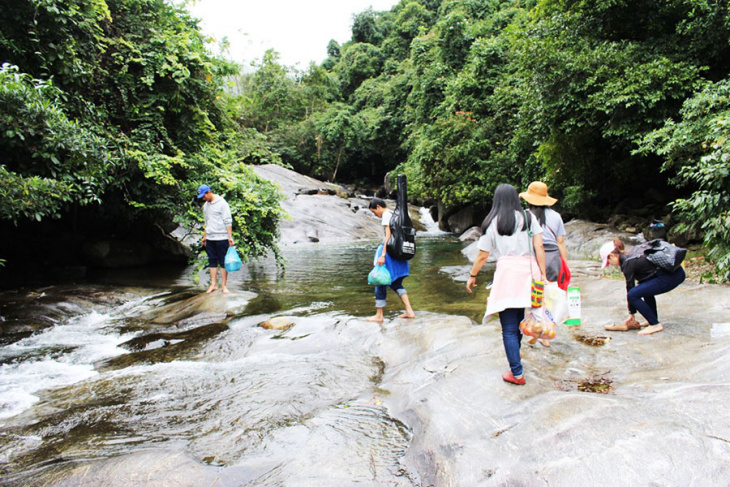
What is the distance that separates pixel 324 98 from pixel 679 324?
48598 millimetres

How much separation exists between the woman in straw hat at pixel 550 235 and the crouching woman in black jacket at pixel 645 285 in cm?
75

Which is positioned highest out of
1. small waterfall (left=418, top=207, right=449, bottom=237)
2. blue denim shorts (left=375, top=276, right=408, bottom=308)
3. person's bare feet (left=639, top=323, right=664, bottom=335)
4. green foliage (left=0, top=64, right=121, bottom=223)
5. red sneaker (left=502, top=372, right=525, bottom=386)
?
green foliage (left=0, top=64, right=121, bottom=223)

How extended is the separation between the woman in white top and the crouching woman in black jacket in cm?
164

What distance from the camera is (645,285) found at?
4.61 meters

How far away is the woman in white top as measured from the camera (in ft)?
11.7

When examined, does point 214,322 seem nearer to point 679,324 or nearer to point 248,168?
point 248,168

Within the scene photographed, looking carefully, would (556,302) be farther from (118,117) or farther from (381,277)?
(118,117)

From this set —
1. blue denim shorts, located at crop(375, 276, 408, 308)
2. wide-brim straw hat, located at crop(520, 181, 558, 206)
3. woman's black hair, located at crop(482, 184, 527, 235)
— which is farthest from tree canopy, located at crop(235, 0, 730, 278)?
blue denim shorts, located at crop(375, 276, 408, 308)

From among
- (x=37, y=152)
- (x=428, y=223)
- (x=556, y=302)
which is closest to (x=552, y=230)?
(x=556, y=302)

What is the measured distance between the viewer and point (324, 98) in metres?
49.5

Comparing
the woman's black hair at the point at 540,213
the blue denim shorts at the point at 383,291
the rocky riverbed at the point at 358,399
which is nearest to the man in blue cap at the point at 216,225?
the rocky riverbed at the point at 358,399

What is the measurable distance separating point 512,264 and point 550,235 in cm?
127

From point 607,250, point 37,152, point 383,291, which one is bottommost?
point 383,291

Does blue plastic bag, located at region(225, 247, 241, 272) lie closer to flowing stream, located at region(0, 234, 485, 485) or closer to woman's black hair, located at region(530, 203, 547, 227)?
flowing stream, located at region(0, 234, 485, 485)
